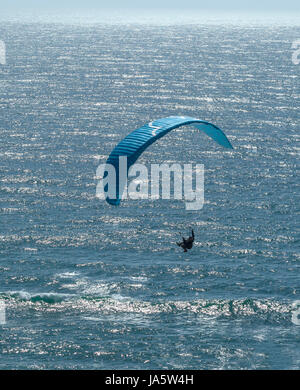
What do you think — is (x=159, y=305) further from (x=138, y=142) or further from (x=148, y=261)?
(x=138, y=142)

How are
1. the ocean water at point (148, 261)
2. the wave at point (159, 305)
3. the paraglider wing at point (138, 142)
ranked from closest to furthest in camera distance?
the paraglider wing at point (138, 142), the ocean water at point (148, 261), the wave at point (159, 305)

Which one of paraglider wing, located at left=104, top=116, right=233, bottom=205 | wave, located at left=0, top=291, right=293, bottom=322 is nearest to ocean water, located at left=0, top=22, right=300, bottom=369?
wave, located at left=0, top=291, right=293, bottom=322

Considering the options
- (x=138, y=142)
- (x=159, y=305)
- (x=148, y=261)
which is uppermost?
(x=138, y=142)

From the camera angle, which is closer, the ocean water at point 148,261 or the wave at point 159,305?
the ocean water at point 148,261

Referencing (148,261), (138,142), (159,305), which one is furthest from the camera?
(148,261)

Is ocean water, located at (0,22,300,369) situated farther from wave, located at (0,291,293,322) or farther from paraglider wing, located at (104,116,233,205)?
paraglider wing, located at (104,116,233,205)

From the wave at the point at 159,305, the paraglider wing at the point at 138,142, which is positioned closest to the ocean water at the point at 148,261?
the wave at the point at 159,305

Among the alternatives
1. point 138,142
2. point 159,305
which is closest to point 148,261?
point 159,305

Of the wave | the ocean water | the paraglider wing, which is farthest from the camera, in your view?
the wave

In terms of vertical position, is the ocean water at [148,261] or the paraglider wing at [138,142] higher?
the paraglider wing at [138,142]

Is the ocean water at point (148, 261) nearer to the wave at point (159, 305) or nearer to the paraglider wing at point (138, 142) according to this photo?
the wave at point (159, 305)

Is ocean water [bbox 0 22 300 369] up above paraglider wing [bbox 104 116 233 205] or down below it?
below

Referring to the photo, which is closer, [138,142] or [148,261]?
[138,142]
